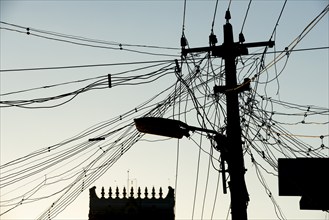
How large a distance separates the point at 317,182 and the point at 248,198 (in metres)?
2.12

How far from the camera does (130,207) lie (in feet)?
195

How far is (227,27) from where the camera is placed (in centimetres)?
1681

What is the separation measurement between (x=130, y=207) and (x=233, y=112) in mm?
45598

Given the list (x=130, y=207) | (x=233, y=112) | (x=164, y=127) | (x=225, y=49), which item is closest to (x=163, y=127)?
(x=164, y=127)

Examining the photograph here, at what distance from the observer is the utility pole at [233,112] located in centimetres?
1408

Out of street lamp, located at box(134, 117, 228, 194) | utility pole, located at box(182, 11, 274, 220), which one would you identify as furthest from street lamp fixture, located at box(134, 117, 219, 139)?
utility pole, located at box(182, 11, 274, 220)

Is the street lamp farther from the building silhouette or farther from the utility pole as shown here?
the building silhouette

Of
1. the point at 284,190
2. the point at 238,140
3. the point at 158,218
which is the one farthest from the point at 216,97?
the point at 158,218

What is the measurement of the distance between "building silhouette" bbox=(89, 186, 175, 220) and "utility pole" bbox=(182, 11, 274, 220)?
43123 millimetres

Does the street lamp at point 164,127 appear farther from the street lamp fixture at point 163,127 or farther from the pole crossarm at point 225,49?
the pole crossarm at point 225,49

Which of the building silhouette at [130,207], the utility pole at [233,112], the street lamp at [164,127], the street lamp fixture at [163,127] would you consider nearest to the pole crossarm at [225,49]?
the utility pole at [233,112]

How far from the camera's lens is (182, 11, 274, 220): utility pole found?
14078 millimetres

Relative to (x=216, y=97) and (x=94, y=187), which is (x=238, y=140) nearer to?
(x=216, y=97)

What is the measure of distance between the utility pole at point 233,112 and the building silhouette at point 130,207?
141ft
